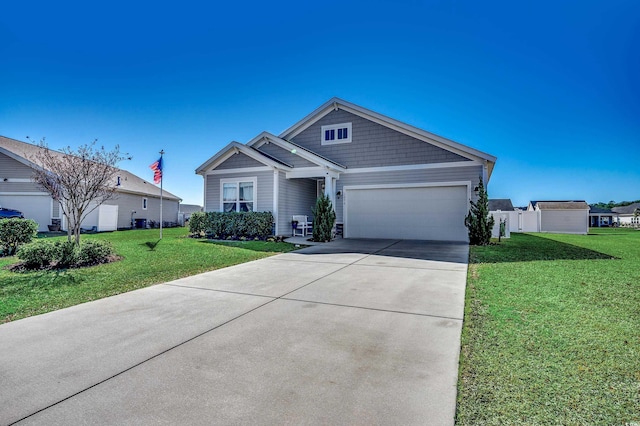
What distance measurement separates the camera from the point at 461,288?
5.52 meters

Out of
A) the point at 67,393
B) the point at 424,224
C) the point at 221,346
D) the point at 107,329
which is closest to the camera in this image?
the point at 67,393

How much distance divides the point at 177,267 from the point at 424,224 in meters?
10.2

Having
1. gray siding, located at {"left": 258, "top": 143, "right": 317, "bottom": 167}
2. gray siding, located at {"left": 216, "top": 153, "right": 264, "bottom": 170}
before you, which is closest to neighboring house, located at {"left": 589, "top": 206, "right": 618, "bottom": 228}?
gray siding, located at {"left": 258, "top": 143, "right": 317, "bottom": 167}

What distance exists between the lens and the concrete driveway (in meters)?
2.20

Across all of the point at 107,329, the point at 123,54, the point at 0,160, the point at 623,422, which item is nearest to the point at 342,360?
the point at 623,422

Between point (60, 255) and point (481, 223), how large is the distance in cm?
1329

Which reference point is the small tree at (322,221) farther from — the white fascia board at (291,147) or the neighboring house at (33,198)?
the neighboring house at (33,198)

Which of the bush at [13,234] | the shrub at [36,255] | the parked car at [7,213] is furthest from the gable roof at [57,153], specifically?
the shrub at [36,255]

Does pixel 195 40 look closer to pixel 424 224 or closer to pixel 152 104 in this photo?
pixel 152 104

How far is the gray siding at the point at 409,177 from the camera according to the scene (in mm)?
13055

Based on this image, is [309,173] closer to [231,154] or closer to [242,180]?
[242,180]

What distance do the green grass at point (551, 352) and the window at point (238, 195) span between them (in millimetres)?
10352

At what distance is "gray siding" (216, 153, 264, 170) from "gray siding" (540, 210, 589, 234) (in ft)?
84.7

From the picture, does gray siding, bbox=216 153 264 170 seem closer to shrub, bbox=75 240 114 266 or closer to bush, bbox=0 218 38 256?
shrub, bbox=75 240 114 266
